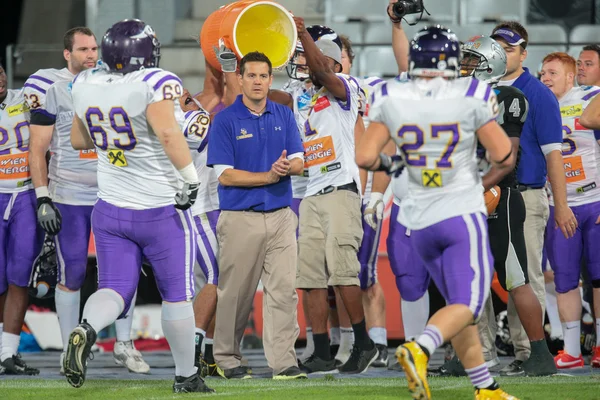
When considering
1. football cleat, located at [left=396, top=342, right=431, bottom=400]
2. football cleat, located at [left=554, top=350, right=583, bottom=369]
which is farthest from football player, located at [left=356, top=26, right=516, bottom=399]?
football cleat, located at [left=554, top=350, right=583, bottom=369]

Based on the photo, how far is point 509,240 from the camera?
20.7 ft

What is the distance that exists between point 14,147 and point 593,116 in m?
3.89

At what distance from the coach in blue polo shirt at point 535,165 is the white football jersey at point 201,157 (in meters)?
2.01

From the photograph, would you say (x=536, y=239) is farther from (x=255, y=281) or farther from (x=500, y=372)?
(x=255, y=281)

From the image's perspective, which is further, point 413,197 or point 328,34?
point 328,34

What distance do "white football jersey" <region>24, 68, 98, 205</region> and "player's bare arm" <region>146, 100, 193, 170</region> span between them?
1937mm

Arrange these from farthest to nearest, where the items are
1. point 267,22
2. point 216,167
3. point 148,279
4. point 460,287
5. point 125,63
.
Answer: point 148,279
point 267,22
point 216,167
point 125,63
point 460,287

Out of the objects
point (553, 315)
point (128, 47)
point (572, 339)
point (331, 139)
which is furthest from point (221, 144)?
point (553, 315)

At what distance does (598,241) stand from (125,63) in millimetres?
3540

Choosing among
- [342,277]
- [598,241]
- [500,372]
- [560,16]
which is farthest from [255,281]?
[560,16]

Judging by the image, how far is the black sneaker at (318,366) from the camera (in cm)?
700

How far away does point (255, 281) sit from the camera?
657 centimetres

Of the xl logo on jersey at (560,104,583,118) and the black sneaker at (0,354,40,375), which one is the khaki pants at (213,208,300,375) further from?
the xl logo on jersey at (560,104,583,118)

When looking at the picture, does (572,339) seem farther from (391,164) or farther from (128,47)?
(128,47)
